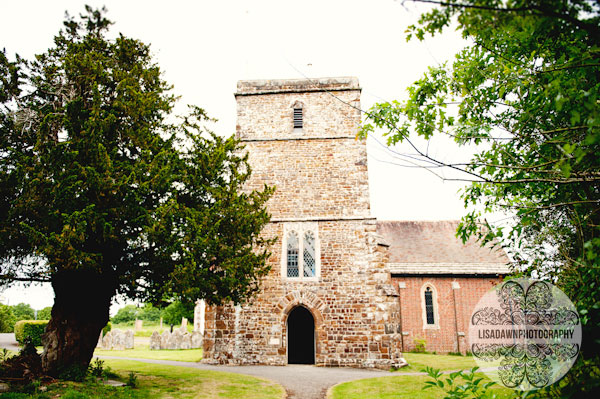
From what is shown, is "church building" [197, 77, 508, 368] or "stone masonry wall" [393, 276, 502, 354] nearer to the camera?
"church building" [197, 77, 508, 368]

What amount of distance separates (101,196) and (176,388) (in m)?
4.89

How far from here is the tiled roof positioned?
23.1 metres

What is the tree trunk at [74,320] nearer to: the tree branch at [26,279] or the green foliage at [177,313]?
the tree branch at [26,279]

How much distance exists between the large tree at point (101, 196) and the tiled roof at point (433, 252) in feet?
51.9

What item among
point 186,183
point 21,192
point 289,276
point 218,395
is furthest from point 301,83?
point 218,395

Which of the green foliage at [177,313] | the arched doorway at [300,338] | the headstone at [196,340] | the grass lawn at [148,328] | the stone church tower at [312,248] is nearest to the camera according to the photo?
the stone church tower at [312,248]

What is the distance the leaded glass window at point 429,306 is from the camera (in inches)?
885

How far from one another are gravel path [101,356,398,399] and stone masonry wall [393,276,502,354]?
9680 mm

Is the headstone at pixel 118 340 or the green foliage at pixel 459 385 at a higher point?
the green foliage at pixel 459 385

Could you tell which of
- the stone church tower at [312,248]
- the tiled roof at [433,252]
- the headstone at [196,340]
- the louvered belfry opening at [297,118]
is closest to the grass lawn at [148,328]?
the headstone at [196,340]

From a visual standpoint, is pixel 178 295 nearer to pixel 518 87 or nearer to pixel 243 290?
pixel 243 290

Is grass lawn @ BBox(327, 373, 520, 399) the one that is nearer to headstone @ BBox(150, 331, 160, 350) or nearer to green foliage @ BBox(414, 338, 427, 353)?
green foliage @ BBox(414, 338, 427, 353)

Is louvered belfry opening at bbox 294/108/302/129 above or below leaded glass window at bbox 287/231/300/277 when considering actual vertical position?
above

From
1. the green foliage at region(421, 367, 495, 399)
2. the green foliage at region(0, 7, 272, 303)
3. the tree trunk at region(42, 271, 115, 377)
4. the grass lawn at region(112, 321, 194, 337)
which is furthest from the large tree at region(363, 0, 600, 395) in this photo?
the grass lawn at region(112, 321, 194, 337)
